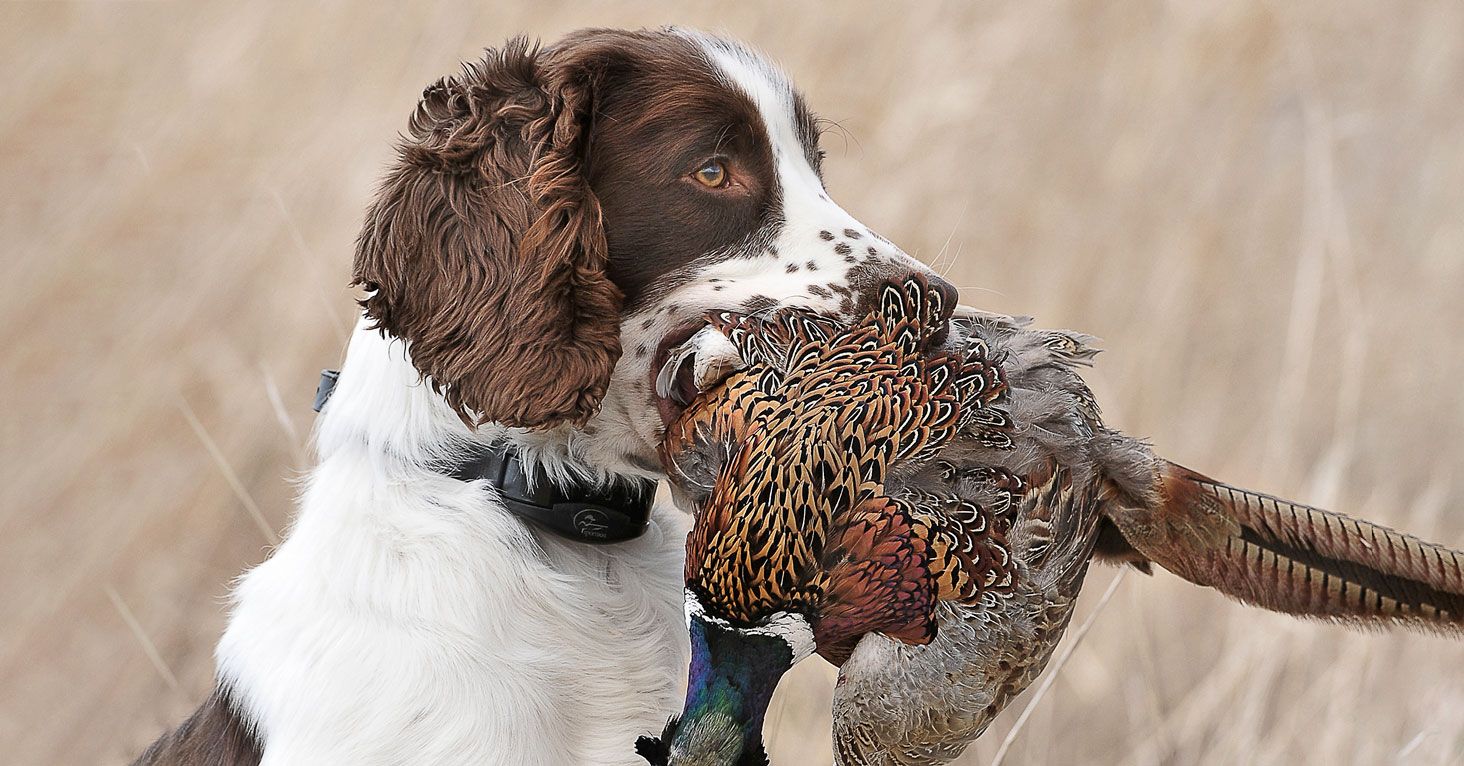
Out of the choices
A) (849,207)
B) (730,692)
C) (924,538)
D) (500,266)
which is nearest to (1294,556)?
(924,538)

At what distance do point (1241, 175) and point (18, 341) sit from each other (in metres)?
3.74

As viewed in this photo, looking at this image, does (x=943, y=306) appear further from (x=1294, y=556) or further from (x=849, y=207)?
(x=849, y=207)

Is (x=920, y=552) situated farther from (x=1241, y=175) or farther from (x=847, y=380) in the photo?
(x=1241, y=175)

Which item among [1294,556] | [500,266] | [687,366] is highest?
[500,266]

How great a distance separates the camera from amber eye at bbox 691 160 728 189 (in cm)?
239

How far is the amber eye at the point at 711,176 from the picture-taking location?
2393 millimetres

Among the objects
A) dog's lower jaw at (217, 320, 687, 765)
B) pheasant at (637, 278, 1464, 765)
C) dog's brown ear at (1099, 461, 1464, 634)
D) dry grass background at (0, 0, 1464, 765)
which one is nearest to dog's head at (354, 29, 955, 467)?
dog's lower jaw at (217, 320, 687, 765)

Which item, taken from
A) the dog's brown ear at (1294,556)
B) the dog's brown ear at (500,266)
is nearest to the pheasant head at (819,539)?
the dog's brown ear at (1294,556)

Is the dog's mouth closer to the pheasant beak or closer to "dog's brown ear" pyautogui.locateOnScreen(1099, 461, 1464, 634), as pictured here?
the pheasant beak

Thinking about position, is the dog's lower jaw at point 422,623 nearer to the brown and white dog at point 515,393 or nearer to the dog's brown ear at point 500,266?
the brown and white dog at point 515,393

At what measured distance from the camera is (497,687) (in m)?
2.21

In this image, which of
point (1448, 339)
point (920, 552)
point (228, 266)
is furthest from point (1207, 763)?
point (228, 266)

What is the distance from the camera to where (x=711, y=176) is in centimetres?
240

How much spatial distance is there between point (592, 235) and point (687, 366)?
0.90 feet
